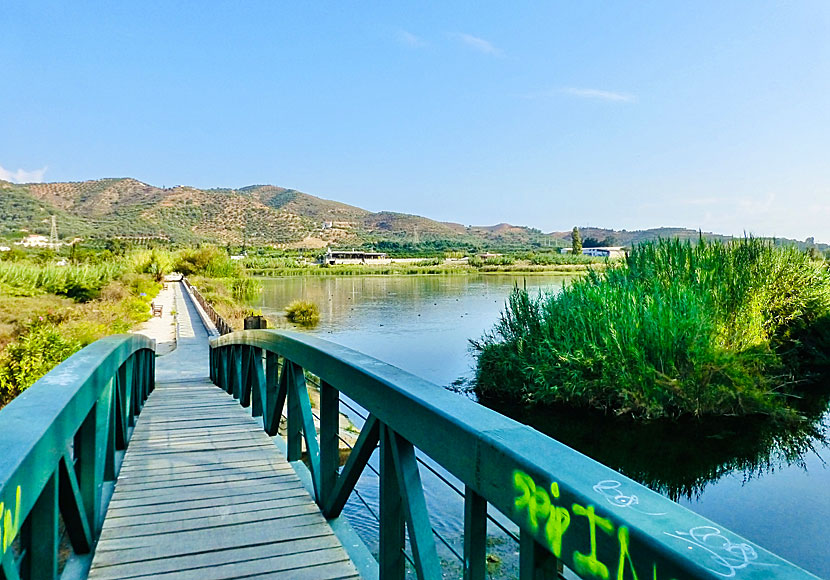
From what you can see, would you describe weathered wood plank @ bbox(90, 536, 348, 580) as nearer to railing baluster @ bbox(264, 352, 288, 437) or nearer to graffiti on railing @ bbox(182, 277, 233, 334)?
railing baluster @ bbox(264, 352, 288, 437)

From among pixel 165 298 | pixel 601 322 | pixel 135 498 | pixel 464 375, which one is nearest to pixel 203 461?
pixel 135 498

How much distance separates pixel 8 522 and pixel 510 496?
1.05 meters

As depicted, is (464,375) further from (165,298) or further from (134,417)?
(165,298)

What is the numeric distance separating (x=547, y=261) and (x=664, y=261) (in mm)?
55491

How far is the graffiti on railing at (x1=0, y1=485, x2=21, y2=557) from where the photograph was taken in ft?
4.17

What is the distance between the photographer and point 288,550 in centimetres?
273

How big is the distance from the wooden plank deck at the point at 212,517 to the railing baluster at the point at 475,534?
3.39 ft

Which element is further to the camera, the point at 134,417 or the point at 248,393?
the point at 248,393

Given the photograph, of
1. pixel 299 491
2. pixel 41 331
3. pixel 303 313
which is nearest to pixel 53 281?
pixel 303 313

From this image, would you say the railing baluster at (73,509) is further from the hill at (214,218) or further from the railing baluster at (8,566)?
the hill at (214,218)

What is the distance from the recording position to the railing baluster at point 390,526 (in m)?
2.25

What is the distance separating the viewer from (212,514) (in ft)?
10.2

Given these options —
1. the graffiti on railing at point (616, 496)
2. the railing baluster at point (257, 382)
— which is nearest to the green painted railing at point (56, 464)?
the graffiti on railing at point (616, 496)

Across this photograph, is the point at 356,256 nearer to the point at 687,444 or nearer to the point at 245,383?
the point at 687,444
